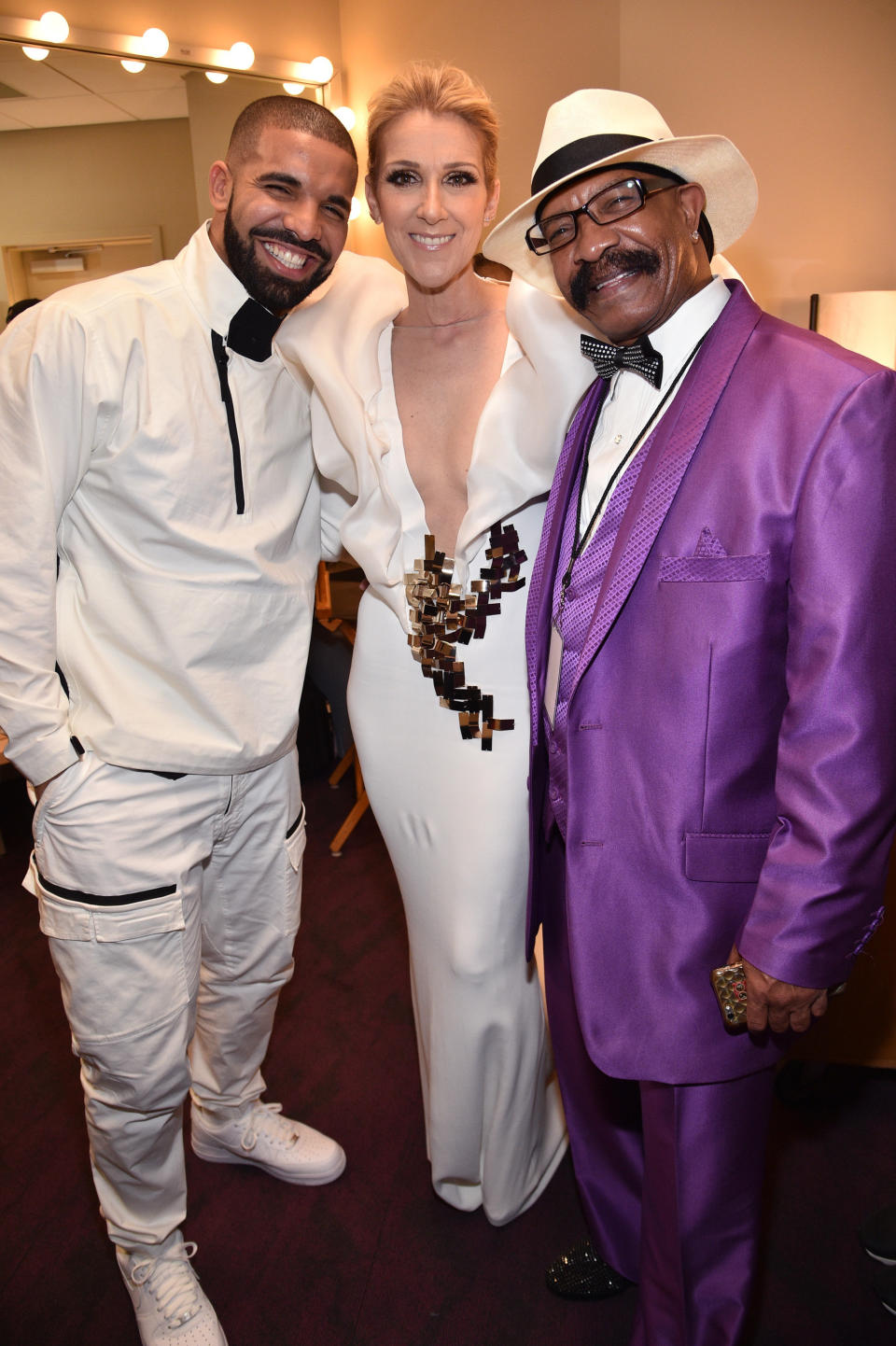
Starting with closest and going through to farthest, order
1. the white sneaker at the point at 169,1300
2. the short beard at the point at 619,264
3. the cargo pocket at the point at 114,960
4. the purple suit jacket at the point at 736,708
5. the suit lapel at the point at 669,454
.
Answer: the purple suit jacket at the point at 736,708 < the suit lapel at the point at 669,454 < the short beard at the point at 619,264 < the cargo pocket at the point at 114,960 < the white sneaker at the point at 169,1300

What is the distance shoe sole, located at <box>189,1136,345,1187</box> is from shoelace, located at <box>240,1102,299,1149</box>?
0.06 metres

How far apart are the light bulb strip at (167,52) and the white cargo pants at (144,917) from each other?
3549 millimetres

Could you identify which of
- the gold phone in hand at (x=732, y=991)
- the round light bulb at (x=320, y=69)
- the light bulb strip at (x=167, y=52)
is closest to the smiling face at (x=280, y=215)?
the gold phone in hand at (x=732, y=991)

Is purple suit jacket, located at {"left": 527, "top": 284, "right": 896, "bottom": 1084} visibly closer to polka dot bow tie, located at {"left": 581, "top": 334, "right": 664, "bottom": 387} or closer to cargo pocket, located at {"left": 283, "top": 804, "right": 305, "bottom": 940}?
polka dot bow tie, located at {"left": 581, "top": 334, "right": 664, "bottom": 387}

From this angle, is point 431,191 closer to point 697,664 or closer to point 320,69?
point 697,664

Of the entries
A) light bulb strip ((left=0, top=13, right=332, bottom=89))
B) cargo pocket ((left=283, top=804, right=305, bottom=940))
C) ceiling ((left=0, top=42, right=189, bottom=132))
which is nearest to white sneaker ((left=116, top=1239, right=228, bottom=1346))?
cargo pocket ((left=283, top=804, right=305, bottom=940))

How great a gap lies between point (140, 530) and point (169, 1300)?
4.79 ft

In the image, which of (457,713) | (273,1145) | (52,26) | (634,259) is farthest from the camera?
(52,26)

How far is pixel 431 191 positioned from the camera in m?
1.67

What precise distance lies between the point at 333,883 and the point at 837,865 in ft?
8.51

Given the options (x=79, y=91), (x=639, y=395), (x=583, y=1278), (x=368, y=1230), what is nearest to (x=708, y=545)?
(x=639, y=395)

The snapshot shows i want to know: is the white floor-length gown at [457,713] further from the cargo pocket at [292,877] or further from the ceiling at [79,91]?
the ceiling at [79,91]

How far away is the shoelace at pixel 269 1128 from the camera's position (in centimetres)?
218

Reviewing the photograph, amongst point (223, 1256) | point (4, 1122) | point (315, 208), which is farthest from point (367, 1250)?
point (315, 208)
